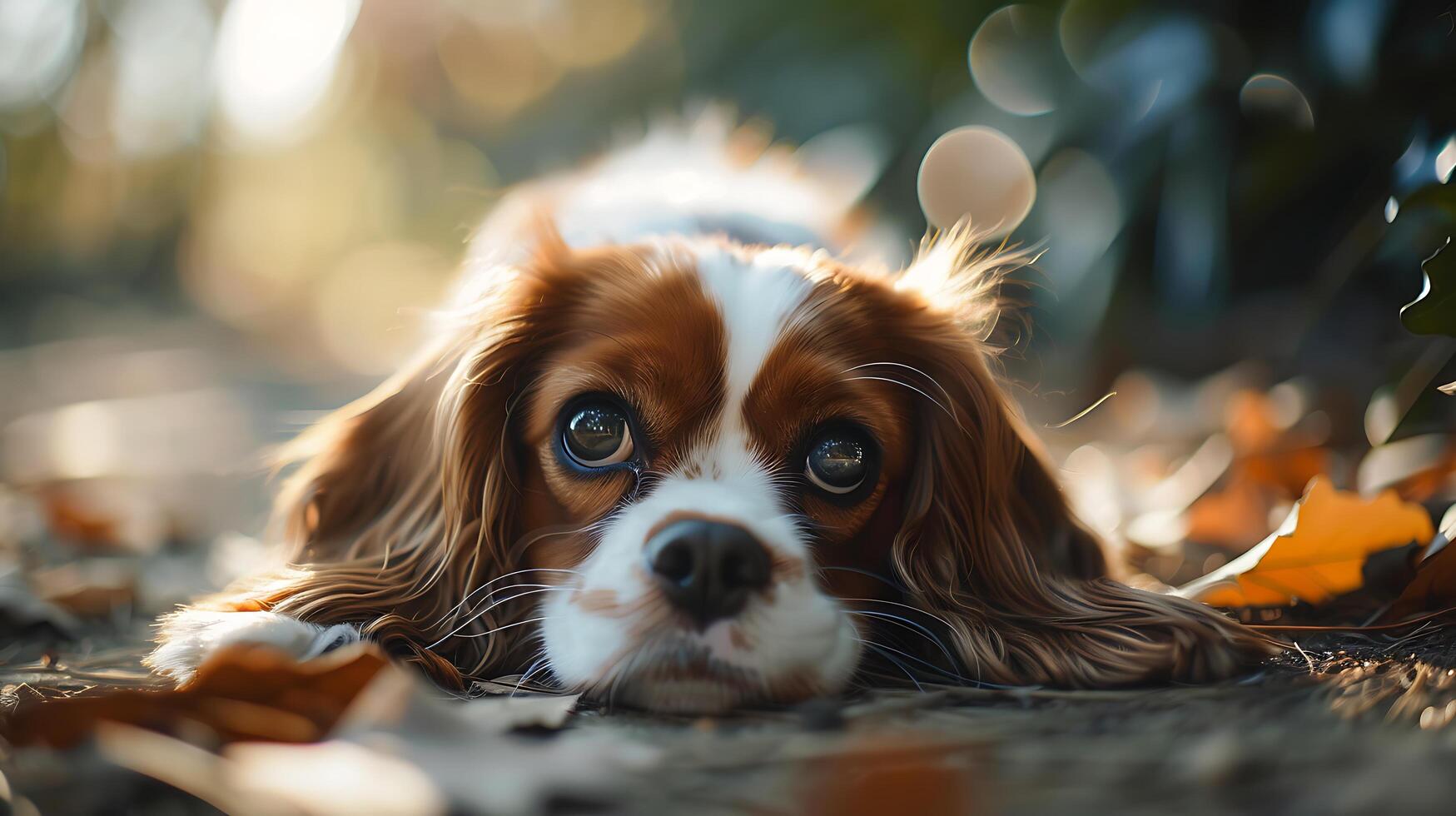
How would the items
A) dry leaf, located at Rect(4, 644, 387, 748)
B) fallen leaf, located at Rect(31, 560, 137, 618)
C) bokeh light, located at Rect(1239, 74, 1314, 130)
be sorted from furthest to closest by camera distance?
bokeh light, located at Rect(1239, 74, 1314, 130), fallen leaf, located at Rect(31, 560, 137, 618), dry leaf, located at Rect(4, 644, 387, 748)

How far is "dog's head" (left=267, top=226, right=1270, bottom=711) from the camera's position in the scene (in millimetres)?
1475

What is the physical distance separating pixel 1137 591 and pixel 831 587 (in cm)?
55

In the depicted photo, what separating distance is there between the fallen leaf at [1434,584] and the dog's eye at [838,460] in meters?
0.92

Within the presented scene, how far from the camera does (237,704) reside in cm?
121

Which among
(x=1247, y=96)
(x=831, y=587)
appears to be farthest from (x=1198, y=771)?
(x=1247, y=96)

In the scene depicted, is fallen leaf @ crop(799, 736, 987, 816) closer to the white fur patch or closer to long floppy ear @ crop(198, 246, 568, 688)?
the white fur patch

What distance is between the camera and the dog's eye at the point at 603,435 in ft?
5.70

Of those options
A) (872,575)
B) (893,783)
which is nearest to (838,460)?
(872,575)

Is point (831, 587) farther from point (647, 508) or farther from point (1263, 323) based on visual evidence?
point (1263, 323)

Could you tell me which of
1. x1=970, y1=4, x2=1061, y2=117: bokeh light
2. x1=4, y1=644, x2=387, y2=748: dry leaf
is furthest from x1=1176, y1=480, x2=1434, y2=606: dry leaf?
x1=970, y1=4, x2=1061, y2=117: bokeh light

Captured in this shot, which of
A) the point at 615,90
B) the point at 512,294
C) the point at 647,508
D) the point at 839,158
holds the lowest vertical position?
the point at 647,508

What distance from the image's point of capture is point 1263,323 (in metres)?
3.80

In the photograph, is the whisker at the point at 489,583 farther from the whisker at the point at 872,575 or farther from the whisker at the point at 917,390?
the whisker at the point at 917,390

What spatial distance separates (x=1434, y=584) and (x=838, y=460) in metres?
1.01
